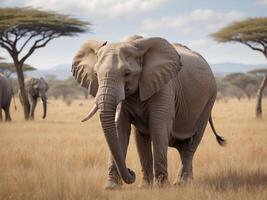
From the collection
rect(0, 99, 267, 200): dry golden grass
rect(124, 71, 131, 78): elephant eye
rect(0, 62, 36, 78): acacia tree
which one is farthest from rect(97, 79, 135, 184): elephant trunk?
rect(0, 62, 36, 78): acacia tree

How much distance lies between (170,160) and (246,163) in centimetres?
118

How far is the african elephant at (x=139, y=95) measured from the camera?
513 cm

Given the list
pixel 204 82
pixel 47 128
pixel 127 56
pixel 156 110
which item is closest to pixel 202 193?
pixel 156 110

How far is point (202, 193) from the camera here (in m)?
5.25

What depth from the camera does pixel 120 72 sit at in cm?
522

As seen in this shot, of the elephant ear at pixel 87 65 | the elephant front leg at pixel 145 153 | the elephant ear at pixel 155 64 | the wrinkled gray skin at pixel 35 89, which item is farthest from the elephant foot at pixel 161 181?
the wrinkled gray skin at pixel 35 89

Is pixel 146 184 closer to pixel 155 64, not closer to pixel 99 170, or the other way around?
pixel 99 170

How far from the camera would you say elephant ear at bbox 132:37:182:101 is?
5.63 meters

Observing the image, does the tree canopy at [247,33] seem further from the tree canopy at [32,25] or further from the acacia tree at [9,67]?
the acacia tree at [9,67]

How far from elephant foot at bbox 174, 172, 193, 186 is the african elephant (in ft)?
0.06

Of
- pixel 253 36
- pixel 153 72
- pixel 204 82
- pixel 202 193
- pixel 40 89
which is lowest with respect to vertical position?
pixel 40 89

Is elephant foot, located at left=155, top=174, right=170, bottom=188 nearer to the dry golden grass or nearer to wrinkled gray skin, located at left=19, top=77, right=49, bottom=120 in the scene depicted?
the dry golden grass

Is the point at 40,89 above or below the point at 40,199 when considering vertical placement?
below

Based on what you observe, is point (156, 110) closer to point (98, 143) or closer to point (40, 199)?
point (40, 199)
